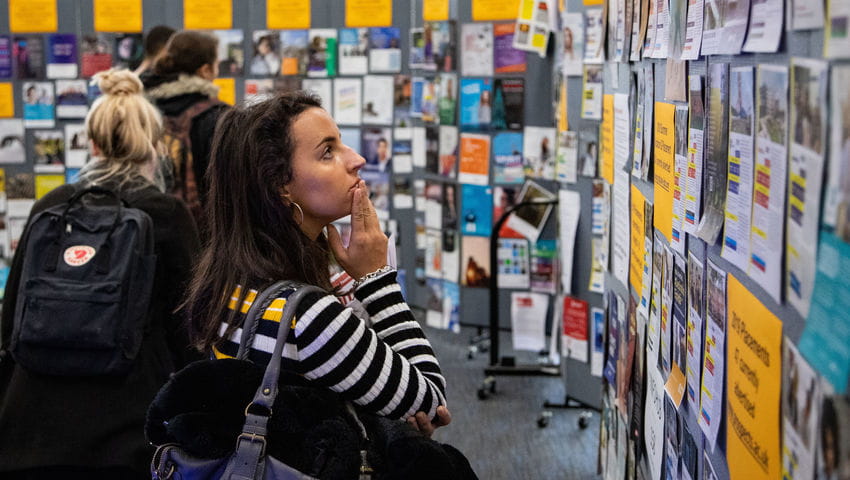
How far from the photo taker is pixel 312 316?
1.81m

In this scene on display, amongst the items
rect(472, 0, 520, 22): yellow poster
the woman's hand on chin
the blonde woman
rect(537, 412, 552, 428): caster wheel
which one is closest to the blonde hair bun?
the blonde woman

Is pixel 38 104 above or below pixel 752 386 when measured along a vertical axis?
above

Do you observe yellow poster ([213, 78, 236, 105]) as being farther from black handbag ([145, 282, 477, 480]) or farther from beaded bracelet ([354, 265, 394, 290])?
black handbag ([145, 282, 477, 480])

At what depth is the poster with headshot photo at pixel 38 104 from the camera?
6.94m

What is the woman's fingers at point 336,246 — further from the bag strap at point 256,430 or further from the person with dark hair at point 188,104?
the person with dark hair at point 188,104

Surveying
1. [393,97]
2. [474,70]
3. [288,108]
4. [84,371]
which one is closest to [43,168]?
[393,97]

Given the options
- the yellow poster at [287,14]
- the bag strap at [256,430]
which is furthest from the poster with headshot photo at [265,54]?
the bag strap at [256,430]

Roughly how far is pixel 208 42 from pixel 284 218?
2.62 metres

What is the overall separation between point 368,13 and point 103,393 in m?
4.70

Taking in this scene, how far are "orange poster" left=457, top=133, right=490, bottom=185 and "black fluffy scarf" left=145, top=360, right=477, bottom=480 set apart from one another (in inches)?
170

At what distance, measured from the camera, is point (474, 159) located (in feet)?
20.2

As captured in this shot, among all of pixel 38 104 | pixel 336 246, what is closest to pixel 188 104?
pixel 336 246

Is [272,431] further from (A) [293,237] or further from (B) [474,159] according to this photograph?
(B) [474,159]

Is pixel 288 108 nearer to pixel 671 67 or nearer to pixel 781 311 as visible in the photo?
pixel 671 67
